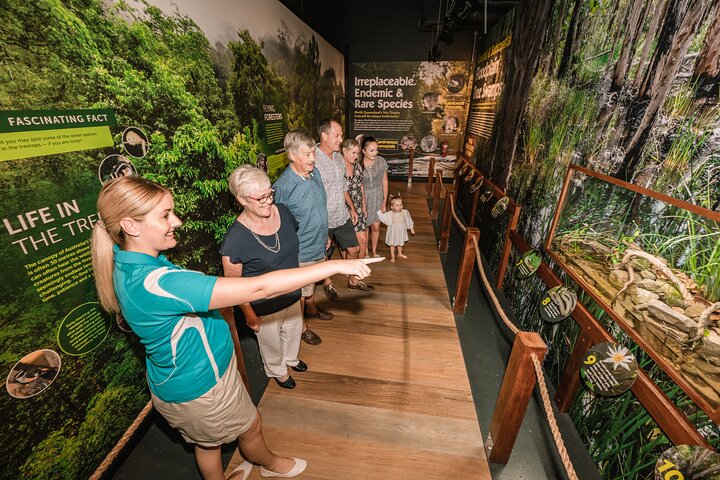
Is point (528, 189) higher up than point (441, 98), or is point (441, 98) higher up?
point (441, 98)

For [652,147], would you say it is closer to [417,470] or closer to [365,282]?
[417,470]

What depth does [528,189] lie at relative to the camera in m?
3.48

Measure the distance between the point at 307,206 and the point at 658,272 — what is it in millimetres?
2403

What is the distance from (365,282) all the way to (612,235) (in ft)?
9.14

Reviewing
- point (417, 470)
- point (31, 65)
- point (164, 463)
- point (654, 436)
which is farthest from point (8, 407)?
point (654, 436)

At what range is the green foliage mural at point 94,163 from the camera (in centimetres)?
134

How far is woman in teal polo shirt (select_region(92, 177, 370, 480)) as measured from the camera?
1.05 meters

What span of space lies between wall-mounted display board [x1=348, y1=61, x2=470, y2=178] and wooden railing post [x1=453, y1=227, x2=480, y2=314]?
648 cm

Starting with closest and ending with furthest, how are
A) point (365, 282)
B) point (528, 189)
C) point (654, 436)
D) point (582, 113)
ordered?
point (654, 436) < point (582, 113) < point (528, 189) < point (365, 282)

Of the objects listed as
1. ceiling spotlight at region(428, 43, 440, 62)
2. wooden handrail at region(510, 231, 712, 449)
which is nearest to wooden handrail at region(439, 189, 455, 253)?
wooden handrail at region(510, 231, 712, 449)

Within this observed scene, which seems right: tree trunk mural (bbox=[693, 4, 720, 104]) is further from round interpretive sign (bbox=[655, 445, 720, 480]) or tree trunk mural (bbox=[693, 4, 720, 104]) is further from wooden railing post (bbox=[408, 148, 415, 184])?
wooden railing post (bbox=[408, 148, 415, 184])

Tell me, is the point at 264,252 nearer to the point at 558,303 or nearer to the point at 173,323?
the point at 173,323

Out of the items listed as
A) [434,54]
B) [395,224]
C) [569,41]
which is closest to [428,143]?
[434,54]

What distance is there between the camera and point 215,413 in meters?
1.36
